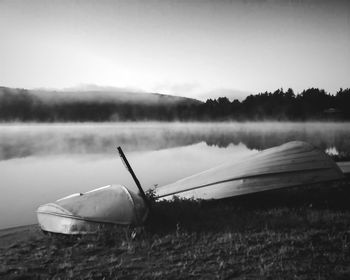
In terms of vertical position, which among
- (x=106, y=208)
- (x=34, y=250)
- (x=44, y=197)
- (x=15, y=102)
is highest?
(x=15, y=102)

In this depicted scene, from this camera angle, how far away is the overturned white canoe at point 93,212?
5688 millimetres

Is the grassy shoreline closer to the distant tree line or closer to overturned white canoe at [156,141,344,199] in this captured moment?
overturned white canoe at [156,141,344,199]

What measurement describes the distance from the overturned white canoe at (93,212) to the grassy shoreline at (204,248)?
22 cm

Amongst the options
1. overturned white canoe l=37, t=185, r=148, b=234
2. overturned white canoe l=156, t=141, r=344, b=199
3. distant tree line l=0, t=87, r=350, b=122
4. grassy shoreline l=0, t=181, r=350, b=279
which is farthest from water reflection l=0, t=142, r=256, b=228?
distant tree line l=0, t=87, r=350, b=122

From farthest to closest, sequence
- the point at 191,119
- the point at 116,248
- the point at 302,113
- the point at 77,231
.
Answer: the point at 191,119
the point at 302,113
the point at 77,231
the point at 116,248

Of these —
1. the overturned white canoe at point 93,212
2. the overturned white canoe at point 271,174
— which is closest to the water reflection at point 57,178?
the overturned white canoe at point 271,174

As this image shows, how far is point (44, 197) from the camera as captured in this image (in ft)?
40.6

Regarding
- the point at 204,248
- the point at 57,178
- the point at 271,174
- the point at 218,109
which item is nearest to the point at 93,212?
the point at 204,248

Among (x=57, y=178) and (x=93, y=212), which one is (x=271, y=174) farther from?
(x=57, y=178)

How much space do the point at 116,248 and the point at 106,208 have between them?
109cm

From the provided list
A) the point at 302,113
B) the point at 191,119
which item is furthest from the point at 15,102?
the point at 302,113

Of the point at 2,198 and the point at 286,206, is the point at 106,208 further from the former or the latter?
the point at 2,198

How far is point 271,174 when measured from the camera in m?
7.29

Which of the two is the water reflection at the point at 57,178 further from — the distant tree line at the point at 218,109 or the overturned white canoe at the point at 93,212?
the distant tree line at the point at 218,109
